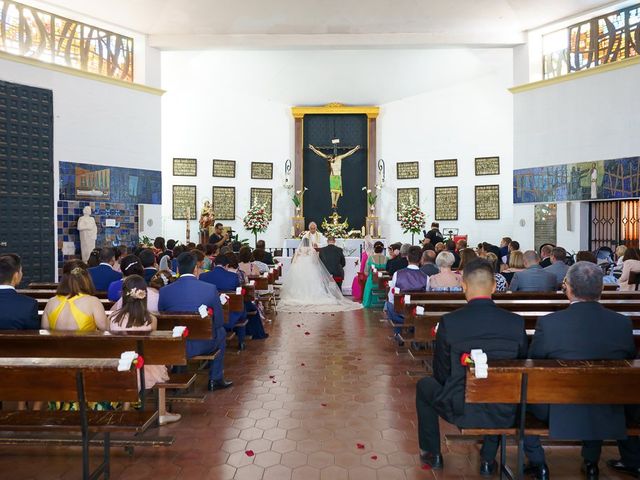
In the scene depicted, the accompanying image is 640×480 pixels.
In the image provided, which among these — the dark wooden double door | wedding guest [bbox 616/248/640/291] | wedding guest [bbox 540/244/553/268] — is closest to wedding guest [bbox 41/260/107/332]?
wedding guest [bbox 616/248/640/291]

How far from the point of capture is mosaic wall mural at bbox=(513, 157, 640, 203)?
11961 mm

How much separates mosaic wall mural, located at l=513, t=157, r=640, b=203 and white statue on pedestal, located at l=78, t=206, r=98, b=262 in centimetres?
1029

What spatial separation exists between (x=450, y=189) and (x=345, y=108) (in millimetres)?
4381

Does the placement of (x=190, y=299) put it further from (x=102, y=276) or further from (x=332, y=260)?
(x=332, y=260)

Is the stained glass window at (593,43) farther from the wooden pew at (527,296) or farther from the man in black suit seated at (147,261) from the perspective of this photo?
the man in black suit seated at (147,261)

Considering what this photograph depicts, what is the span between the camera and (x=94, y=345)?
386cm

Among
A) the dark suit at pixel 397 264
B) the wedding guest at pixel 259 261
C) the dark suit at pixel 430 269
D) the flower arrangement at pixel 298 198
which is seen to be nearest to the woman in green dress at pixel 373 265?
the dark suit at pixel 397 264

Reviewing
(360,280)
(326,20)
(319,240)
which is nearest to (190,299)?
(360,280)

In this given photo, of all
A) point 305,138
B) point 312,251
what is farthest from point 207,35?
point 312,251

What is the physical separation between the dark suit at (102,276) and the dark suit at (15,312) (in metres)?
2.79

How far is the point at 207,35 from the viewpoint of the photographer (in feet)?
47.5

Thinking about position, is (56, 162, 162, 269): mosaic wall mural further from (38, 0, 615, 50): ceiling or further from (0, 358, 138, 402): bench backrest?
(0, 358, 138, 402): bench backrest

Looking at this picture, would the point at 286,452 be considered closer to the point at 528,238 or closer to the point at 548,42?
the point at 528,238

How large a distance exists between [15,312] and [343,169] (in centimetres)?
1530
